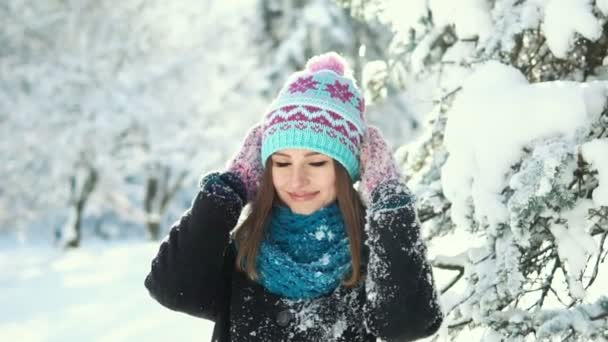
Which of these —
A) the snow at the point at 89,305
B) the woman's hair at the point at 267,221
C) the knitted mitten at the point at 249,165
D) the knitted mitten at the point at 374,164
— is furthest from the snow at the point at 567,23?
the snow at the point at 89,305

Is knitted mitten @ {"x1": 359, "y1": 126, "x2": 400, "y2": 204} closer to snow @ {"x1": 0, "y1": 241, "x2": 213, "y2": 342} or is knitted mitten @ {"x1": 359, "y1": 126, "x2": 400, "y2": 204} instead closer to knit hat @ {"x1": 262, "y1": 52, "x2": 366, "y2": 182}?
knit hat @ {"x1": 262, "y1": 52, "x2": 366, "y2": 182}

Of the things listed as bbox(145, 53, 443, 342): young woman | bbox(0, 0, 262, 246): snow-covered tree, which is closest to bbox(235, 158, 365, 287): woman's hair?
bbox(145, 53, 443, 342): young woman

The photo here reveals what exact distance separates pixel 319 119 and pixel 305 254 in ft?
1.50

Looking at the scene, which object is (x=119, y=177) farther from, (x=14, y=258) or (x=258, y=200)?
(x=258, y=200)

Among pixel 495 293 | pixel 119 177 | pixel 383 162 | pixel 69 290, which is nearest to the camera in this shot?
pixel 383 162

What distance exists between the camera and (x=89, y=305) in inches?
365

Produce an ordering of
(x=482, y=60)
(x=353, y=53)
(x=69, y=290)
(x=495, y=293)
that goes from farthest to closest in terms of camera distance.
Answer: (x=353, y=53) < (x=69, y=290) < (x=482, y=60) < (x=495, y=293)

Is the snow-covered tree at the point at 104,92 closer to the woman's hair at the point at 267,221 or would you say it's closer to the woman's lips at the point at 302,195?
the woman's hair at the point at 267,221

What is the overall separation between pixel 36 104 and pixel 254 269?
1729 centimetres

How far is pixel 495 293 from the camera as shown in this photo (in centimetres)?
264

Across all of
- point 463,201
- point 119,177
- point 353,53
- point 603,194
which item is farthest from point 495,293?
point 119,177

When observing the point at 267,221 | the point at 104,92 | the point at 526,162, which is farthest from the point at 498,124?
the point at 104,92

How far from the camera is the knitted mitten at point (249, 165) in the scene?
2.53 m

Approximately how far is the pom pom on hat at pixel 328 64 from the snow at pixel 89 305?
13.7 feet
